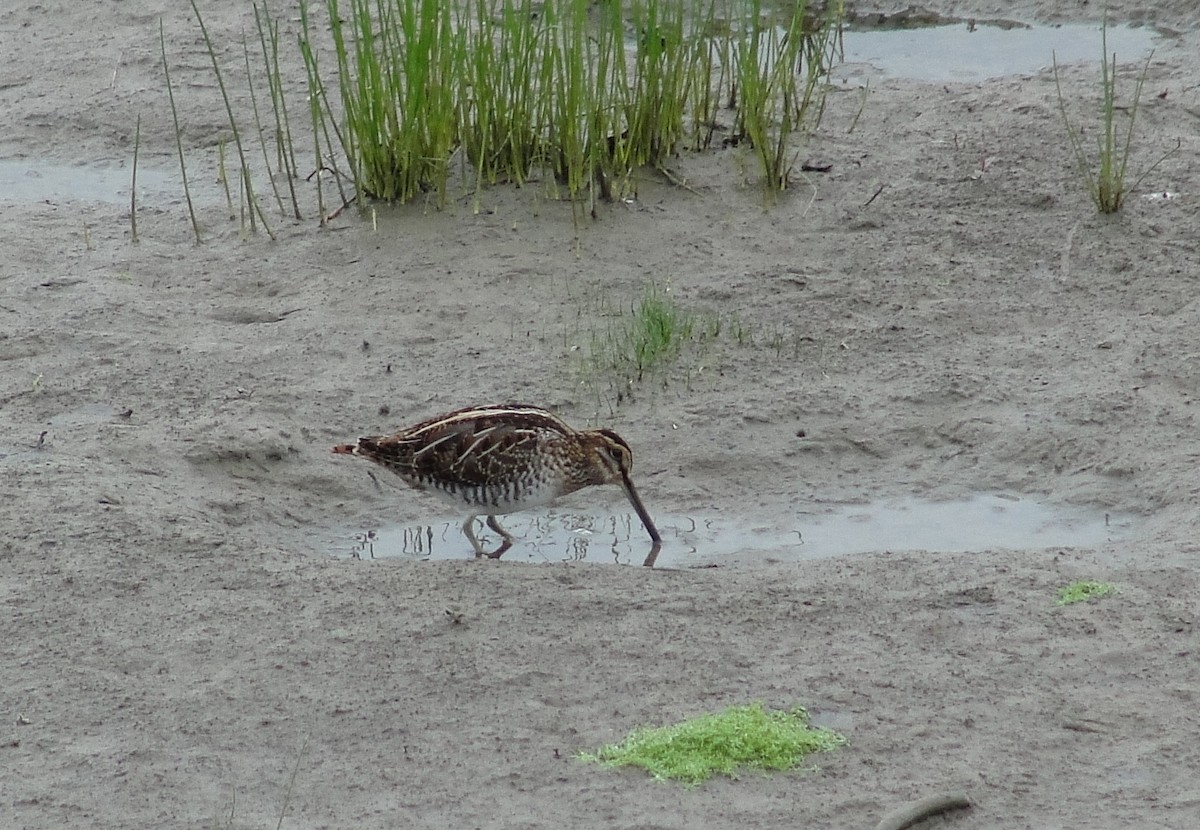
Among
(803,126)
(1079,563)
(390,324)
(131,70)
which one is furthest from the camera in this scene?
(131,70)

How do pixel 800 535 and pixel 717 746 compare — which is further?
pixel 800 535

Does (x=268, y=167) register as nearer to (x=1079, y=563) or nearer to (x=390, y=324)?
(x=390, y=324)

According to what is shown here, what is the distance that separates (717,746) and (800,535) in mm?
1702

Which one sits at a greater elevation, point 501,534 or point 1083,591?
point 1083,591

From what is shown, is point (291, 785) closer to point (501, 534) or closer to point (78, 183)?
point (501, 534)

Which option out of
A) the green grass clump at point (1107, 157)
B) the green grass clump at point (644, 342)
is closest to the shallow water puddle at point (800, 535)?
the green grass clump at point (644, 342)

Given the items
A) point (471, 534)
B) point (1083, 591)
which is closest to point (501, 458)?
point (471, 534)

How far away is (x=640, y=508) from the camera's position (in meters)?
6.22

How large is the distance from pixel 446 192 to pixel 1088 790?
5.19m

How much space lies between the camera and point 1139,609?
5281 millimetres

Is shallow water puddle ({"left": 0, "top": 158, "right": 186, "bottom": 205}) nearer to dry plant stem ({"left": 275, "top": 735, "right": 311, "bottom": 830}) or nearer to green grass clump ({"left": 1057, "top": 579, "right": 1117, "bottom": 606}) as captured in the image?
dry plant stem ({"left": 275, "top": 735, "right": 311, "bottom": 830})

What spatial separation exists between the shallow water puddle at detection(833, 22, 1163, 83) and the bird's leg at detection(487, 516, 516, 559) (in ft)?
16.4

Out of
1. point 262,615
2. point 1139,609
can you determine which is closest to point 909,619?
point 1139,609

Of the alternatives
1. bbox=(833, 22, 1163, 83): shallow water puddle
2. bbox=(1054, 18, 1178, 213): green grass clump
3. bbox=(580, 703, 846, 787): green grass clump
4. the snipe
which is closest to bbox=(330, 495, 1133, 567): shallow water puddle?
the snipe
